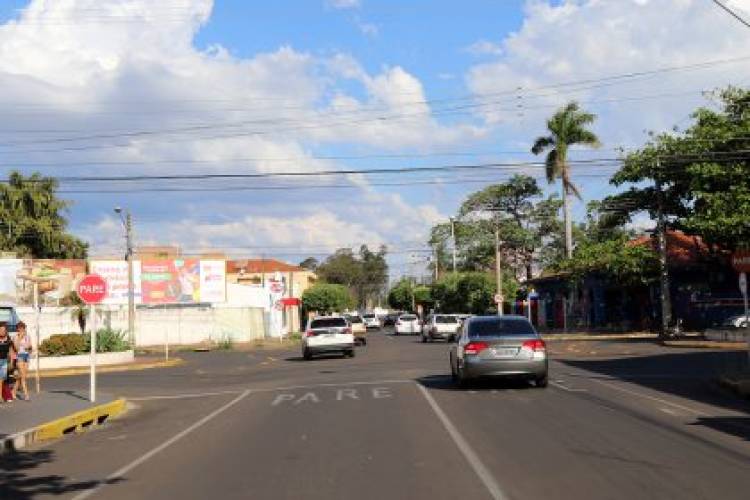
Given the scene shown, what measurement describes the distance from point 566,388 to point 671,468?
9490 millimetres

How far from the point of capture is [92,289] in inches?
762

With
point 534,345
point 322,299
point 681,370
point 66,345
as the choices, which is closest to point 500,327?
point 534,345

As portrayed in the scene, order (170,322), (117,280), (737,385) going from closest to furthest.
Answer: (737,385) < (170,322) < (117,280)

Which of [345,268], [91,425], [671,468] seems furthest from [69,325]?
[345,268]

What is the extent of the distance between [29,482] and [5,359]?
9.32 meters

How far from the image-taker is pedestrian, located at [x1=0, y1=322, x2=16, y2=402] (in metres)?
18.4

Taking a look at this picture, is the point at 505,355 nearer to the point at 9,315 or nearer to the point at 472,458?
the point at 472,458

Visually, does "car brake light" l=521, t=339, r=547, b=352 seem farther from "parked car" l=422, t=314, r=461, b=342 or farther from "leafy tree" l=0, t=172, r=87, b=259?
"leafy tree" l=0, t=172, r=87, b=259

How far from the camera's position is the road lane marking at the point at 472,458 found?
8461mm

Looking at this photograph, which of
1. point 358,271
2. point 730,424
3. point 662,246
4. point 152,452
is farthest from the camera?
point 358,271

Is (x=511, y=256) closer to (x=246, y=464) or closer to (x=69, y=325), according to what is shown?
(x=69, y=325)

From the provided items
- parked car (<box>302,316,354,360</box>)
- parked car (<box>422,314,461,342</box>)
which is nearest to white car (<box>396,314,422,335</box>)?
parked car (<box>422,314,461,342</box>)

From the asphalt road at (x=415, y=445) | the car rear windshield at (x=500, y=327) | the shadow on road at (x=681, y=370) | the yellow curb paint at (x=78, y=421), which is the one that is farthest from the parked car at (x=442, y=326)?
the yellow curb paint at (x=78, y=421)

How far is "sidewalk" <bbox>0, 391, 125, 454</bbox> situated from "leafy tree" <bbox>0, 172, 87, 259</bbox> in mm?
52774
